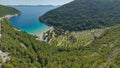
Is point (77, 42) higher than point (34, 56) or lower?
lower

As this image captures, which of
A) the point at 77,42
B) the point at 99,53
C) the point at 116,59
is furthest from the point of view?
the point at 77,42

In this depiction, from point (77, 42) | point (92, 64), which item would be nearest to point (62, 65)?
point (92, 64)

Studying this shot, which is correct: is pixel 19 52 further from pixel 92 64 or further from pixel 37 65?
pixel 92 64

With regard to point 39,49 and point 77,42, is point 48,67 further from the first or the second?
point 77,42

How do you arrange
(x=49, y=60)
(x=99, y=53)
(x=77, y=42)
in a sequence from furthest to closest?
1. (x=77, y=42)
2. (x=99, y=53)
3. (x=49, y=60)

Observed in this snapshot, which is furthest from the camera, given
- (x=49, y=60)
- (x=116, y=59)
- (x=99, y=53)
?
(x=99, y=53)

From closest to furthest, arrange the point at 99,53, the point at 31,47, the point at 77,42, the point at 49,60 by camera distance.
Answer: the point at 49,60 → the point at 99,53 → the point at 31,47 → the point at 77,42

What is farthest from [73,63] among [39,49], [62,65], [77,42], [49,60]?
[77,42]

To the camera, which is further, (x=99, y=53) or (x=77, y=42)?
(x=77, y=42)

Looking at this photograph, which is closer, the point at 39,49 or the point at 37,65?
the point at 37,65
